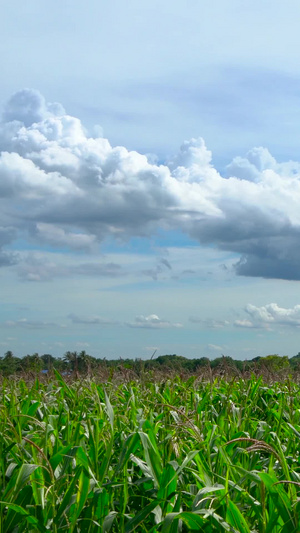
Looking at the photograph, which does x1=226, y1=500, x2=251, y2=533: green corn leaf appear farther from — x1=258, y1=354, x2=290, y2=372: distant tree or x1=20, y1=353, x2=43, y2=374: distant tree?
x1=258, y1=354, x2=290, y2=372: distant tree

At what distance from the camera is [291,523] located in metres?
2.73

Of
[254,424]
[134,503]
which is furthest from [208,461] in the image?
[254,424]

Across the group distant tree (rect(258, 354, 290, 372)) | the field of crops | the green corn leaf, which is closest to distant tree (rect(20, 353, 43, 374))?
distant tree (rect(258, 354, 290, 372))

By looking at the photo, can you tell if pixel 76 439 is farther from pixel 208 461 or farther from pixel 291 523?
pixel 291 523

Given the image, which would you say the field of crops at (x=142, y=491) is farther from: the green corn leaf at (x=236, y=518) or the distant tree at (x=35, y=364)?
the distant tree at (x=35, y=364)

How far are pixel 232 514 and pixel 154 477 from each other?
632 mm

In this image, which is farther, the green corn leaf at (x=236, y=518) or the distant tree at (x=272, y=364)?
the distant tree at (x=272, y=364)

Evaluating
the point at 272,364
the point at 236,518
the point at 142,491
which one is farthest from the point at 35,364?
the point at 236,518

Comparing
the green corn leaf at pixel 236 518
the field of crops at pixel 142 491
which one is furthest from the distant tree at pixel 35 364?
the green corn leaf at pixel 236 518

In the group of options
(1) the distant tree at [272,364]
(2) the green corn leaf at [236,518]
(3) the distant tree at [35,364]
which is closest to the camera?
(2) the green corn leaf at [236,518]

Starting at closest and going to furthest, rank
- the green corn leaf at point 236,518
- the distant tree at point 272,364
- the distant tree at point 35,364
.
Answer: the green corn leaf at point 236,518, the distant tree at point 35,364, the distant tree at point 272,364

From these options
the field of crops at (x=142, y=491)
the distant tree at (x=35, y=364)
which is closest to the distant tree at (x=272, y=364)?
the distant tree at (x=35, y=364)

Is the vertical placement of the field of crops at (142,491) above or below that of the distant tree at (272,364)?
below

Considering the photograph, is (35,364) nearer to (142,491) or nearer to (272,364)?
(272,364)
